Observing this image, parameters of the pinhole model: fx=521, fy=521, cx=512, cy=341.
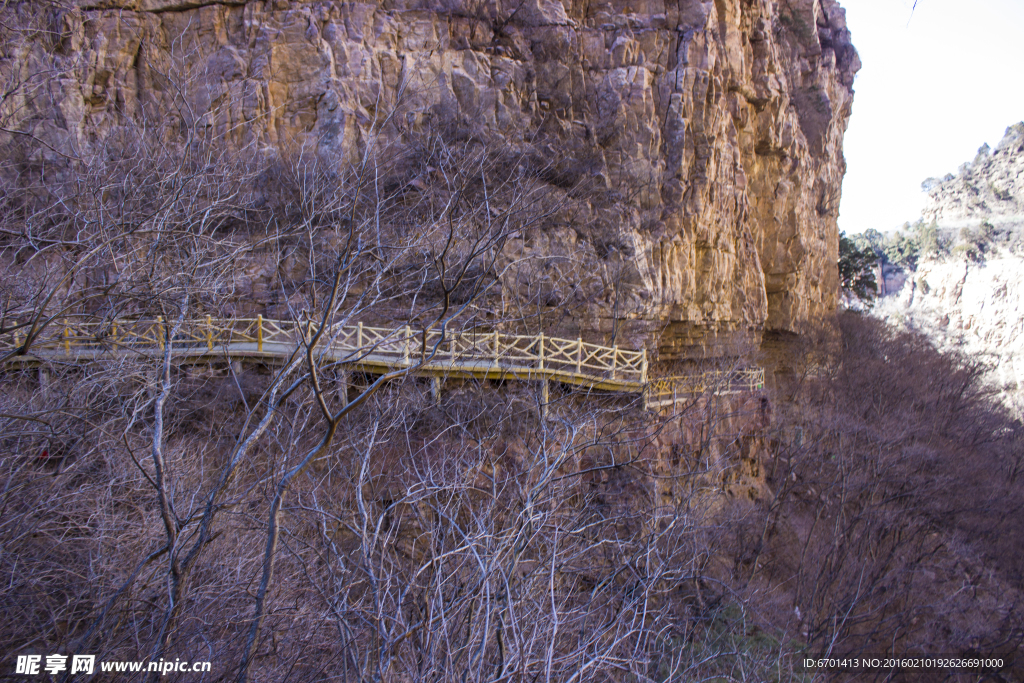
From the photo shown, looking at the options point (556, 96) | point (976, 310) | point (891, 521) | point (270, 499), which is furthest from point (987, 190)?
point (270, 499)

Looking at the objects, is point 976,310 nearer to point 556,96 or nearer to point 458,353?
point 556,96

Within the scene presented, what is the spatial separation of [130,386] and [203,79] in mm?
10449

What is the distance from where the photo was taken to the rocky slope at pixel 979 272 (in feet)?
112

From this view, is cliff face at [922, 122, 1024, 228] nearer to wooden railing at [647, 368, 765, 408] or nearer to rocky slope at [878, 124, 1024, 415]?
rocky slope at [878, 124, 1024, 415]

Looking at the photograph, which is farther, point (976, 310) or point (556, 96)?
point (976, 310)

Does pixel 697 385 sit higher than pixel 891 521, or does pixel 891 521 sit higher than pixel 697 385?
pixel 697 385

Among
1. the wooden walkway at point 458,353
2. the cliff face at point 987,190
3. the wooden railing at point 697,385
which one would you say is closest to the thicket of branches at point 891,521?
the wooden railing at point 697,385

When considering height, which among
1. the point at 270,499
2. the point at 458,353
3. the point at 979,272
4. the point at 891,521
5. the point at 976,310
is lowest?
the point at 891,521

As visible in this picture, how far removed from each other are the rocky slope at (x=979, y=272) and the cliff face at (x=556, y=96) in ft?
86.8

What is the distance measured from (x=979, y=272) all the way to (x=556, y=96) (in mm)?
38744

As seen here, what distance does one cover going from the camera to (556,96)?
15.4m

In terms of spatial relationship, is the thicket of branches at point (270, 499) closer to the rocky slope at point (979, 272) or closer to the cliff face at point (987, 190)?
the rocky slope at point (979, 272)

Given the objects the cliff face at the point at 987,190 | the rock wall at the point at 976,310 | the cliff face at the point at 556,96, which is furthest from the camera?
the cliff face at the point at 987,190

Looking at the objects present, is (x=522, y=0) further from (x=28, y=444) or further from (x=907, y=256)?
(x=907, y=256)
